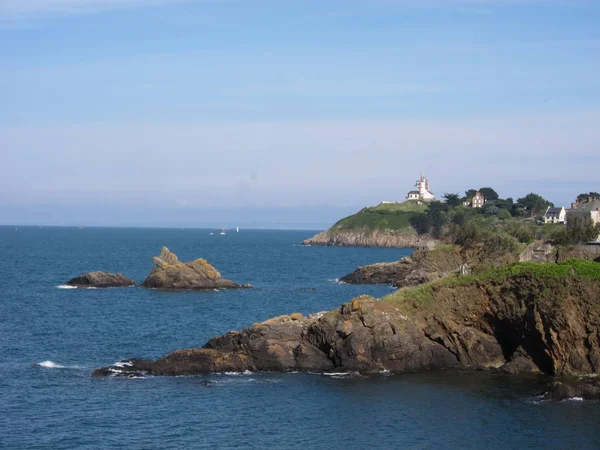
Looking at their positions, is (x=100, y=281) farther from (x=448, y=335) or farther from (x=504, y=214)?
(x=504, y=214)

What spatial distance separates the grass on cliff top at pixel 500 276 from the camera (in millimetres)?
46156

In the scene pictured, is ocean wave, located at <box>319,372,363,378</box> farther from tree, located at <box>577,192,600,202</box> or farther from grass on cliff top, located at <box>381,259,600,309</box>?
tree, located at <box>577,192,600,202</box>

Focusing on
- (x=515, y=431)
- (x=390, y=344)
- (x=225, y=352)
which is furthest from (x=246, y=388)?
(x=515, y=431)

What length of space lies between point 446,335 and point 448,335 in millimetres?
119

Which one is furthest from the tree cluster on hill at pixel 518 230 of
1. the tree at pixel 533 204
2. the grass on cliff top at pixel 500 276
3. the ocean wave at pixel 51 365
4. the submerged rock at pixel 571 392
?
the ocean wave at pixel 51 365

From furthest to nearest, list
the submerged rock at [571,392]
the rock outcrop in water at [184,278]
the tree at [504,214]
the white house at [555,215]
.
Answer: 1. the tree at [504,214]
2. the white house at [555,215]
3. the rock outcrop in water at [184,278]
4. the submerged rock at [571,392]

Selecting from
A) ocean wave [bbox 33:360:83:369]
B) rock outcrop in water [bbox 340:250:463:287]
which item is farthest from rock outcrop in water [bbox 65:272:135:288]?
ocean wave [bbox 33:360:83:369]

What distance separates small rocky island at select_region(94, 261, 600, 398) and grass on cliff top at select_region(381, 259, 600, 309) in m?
0.07

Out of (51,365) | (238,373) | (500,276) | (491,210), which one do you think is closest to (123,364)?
(51,365)

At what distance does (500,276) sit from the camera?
48.4 metres

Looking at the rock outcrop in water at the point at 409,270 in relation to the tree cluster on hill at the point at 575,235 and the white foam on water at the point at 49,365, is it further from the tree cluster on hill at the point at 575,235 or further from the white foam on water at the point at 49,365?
the white foam on water at the point at 49,365

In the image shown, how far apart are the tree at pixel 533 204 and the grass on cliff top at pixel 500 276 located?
443 ft

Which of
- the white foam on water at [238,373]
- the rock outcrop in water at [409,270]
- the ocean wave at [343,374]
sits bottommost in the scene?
Answer: the white foam on water at [238,373]

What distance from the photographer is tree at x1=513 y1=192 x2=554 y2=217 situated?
179 m
